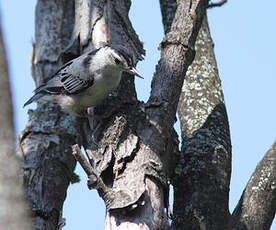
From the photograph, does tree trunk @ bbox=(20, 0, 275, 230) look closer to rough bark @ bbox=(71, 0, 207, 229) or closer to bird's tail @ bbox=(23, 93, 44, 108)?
rough bark @ bbox=(71, 0, 207, 229)

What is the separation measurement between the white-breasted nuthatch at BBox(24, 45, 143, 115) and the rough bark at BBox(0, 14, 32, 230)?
334 cm

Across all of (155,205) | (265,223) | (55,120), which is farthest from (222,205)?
(55,120)

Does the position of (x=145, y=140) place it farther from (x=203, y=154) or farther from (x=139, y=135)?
(x=203, y=154)

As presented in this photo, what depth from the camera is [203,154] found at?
4.13 meters

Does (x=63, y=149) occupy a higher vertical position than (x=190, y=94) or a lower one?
lower

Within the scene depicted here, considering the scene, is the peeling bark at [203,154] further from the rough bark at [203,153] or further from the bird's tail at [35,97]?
the bird's tail at [35,97]

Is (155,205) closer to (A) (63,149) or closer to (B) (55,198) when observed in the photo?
(B) (55,198)

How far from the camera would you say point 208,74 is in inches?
196

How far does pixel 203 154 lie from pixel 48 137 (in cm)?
172

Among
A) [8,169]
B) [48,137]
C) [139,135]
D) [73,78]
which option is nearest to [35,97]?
[48,137]

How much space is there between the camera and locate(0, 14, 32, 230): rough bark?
985 mm

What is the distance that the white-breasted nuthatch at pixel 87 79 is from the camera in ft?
→ 14.4

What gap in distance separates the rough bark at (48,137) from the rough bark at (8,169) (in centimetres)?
315

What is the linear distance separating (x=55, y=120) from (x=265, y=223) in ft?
8.67
